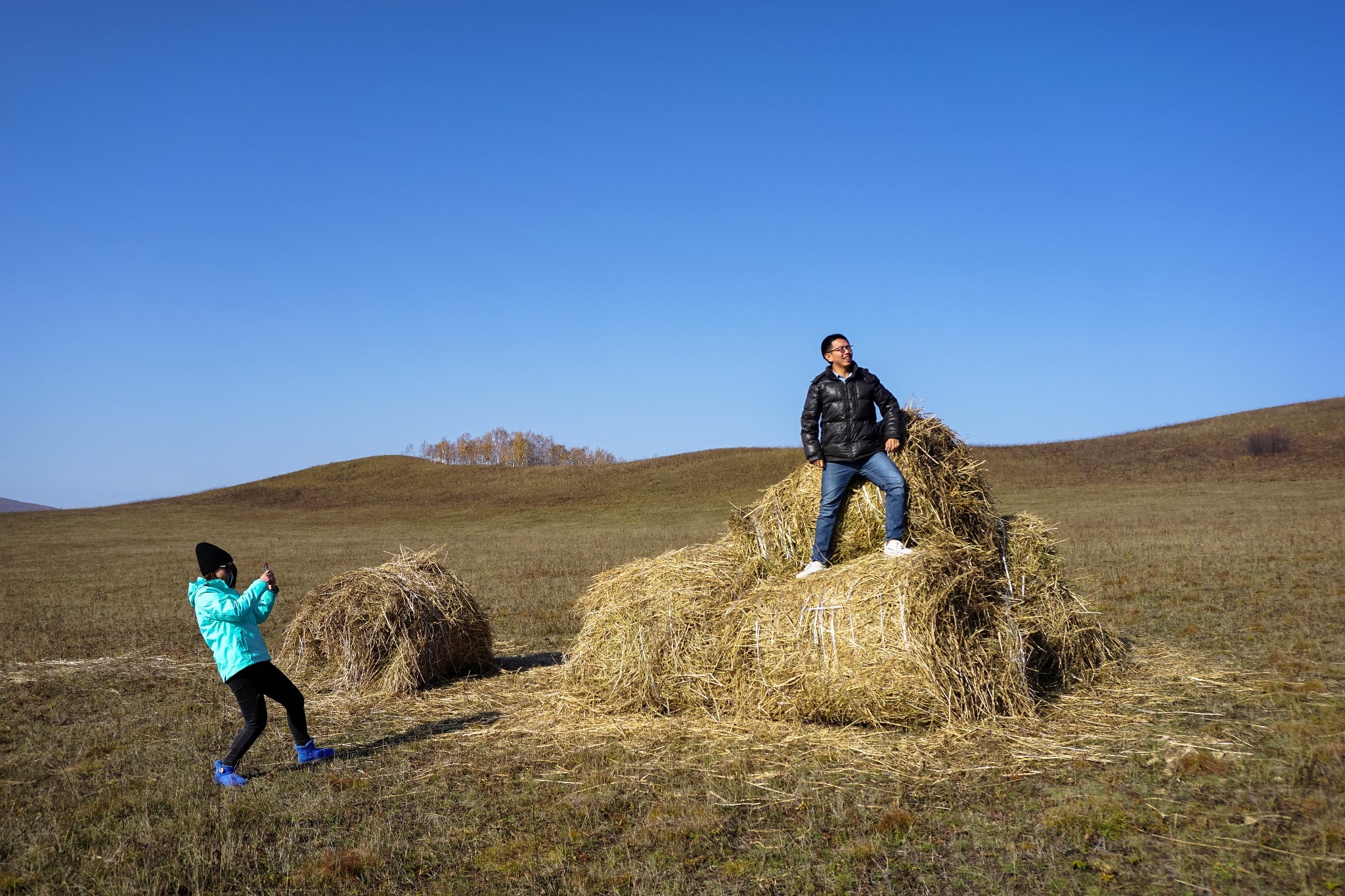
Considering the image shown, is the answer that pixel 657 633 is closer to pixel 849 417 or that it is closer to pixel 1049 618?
pixel 849 417

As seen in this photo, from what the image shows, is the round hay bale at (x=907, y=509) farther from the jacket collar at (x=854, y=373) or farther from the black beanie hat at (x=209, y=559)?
the black beanie hat at (x=209, y=559)

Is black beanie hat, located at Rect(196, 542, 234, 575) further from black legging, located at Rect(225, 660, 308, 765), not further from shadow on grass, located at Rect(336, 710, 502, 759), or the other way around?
shadow on grass, located at Rect(336, 710, 502, 759)

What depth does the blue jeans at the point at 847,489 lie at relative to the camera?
807 centimetres

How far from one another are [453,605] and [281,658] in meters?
2.12

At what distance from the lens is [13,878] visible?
15.5ft

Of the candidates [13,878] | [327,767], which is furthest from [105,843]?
[327,767]

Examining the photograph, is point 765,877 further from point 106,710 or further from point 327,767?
point 106,710

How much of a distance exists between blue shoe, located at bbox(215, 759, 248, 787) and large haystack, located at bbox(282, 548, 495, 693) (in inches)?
113

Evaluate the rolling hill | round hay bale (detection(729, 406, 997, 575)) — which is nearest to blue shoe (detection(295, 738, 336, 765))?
round hay bale (detection(729, 406, 997, 575))

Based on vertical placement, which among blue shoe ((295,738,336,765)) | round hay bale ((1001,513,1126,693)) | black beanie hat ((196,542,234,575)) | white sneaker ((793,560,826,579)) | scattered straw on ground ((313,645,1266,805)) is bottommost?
scattered straw on ground ((313,645,1266,805))

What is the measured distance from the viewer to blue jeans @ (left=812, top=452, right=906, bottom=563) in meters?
8.07

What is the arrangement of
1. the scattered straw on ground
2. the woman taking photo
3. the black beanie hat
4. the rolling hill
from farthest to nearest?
the rolling hill
the black beanie hat
the woman taking photo
the scattered straw on ground

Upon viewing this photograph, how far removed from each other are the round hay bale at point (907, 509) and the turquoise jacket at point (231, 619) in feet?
14.6

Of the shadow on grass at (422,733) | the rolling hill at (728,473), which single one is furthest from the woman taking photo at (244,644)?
the rolling hill at (728,473)
